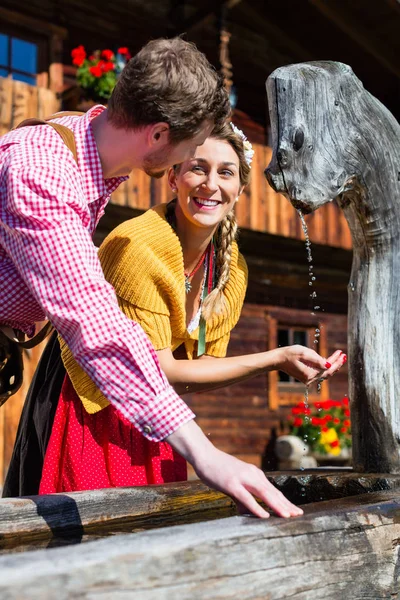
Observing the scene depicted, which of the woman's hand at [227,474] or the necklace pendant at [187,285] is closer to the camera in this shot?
the woman's hand at [227,474]

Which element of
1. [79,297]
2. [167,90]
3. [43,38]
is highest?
[43,38]

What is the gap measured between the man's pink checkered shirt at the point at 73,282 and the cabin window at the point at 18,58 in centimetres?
748

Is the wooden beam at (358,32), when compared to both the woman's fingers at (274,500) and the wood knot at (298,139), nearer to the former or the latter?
the wood knot at (298,139)

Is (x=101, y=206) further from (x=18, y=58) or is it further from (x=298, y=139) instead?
(x=18, y=58)

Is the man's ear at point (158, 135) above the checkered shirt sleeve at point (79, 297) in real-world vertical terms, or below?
above

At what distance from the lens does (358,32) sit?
407 inches

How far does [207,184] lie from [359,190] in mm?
570

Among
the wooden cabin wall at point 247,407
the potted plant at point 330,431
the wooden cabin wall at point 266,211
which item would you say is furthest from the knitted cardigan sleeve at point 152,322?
the wooden cabin wall at point 247,407

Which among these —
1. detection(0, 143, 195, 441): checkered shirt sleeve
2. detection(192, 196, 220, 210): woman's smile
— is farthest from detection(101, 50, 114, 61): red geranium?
detection(0, 143, 195, 441): checkered shirt sleeve

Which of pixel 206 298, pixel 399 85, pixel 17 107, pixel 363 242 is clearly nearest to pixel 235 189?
pixel 206 298

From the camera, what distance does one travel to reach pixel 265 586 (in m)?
1.21

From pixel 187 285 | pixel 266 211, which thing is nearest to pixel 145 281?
pixel 187 285

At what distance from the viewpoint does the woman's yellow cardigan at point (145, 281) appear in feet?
7.84

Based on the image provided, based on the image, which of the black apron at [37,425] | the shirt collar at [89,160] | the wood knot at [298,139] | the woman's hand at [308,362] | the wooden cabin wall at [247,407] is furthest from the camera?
the wooden cabin wall at [247,407]
